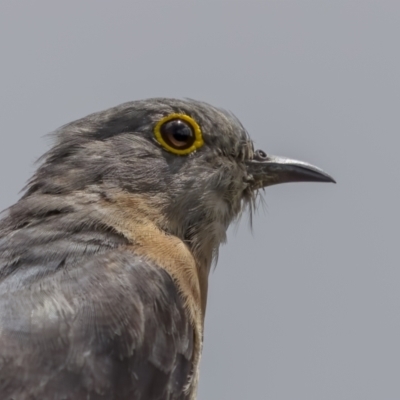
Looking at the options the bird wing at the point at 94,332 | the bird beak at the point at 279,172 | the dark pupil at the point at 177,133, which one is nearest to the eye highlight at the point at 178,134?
the dark pupil at the point at 177,133

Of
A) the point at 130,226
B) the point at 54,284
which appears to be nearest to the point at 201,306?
the point at 130,226

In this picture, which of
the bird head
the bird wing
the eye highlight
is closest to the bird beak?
the bird head

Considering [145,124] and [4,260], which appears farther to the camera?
[145,124]

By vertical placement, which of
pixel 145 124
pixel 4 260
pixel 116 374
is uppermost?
pixel 145 124

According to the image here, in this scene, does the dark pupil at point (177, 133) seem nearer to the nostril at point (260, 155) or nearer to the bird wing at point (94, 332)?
the nostril at point (260, 155)

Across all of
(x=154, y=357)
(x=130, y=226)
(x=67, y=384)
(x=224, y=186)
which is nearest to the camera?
(x=67, y=384)

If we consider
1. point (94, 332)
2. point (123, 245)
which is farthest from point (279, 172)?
point (94, 332)

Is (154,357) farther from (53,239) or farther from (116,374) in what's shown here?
(53,239)
